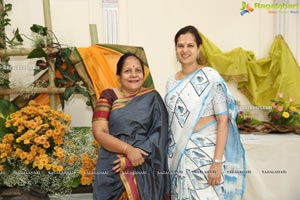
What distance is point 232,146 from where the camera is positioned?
1.66 meters

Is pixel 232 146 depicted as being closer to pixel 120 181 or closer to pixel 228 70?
pixel 120 181

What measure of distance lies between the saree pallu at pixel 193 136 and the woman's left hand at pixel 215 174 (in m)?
0.03

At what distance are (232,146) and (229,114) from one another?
21cm

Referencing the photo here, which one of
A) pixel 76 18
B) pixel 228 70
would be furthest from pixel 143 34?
pixel 228 70

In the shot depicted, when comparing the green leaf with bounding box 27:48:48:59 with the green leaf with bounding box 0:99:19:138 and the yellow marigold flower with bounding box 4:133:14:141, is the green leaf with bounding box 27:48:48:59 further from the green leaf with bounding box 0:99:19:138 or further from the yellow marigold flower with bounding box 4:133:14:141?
the yellow marigold flower with bounding box 4:133:14:141

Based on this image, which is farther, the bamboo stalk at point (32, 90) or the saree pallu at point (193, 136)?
the bamboo stalk at point (32, 90)

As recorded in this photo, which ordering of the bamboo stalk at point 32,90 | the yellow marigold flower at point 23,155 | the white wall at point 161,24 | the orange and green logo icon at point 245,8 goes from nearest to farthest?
the yellow marigold flower at point 23,155, the bamboo stalk at point 32,90, the white wall at point 161,24, the orange and green logo icon at point 245,8

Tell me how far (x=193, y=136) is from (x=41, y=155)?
85cm

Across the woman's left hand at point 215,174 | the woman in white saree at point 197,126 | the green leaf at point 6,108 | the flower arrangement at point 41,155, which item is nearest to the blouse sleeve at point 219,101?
the woman in white saree at point 197,126

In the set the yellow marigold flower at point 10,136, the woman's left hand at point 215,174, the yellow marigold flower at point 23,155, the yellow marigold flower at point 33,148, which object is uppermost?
the yellow marigold flower at point 10,136

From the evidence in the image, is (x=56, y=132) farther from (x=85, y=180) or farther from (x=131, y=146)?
(x=131, y=146)

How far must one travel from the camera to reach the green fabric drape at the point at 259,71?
2785 millimetres

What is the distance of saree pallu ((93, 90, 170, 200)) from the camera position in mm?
1531

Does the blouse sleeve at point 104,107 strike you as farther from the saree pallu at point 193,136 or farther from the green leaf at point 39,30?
the green leaf at point 39,30
